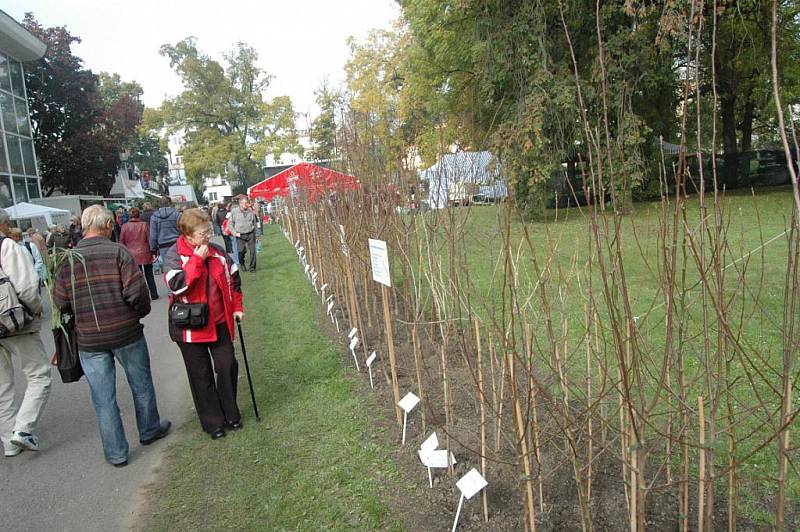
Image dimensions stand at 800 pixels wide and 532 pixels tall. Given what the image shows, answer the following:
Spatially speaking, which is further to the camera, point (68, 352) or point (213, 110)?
point (213, 110)

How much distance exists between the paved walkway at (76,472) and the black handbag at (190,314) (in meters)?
1.03

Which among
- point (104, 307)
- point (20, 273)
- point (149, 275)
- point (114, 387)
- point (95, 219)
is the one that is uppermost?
point (95, 219)

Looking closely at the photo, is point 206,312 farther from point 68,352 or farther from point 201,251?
point 68,352

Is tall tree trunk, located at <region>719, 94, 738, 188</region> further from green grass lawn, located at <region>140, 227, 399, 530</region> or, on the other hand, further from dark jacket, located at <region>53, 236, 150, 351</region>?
dark jacket, located at <region>53, 236, 150, 351</region>

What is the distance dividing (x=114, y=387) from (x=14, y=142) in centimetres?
2284

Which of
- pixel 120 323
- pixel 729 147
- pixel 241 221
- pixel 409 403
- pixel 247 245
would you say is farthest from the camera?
pixel 729 147

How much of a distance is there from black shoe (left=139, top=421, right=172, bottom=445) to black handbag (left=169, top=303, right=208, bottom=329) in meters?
1.02

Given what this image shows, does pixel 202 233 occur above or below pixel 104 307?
above

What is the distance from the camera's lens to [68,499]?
354 cm

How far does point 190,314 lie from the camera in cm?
385

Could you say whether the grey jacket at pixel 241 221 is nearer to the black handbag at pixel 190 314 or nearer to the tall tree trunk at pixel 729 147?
the black handbag at pixel 190 314

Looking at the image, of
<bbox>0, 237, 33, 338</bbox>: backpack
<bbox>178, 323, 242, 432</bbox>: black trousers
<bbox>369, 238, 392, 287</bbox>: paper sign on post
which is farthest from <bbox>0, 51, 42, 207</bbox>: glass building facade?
<bbox>369, 238, 392, 287</bbox>: paper sign on post

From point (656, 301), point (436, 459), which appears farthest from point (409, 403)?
point (656, 301)

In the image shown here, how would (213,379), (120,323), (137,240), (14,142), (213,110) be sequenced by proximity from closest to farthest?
1. (120,323)
2. (213,379)
3. (137,240)
4. (14,142)
5. (213,110)
